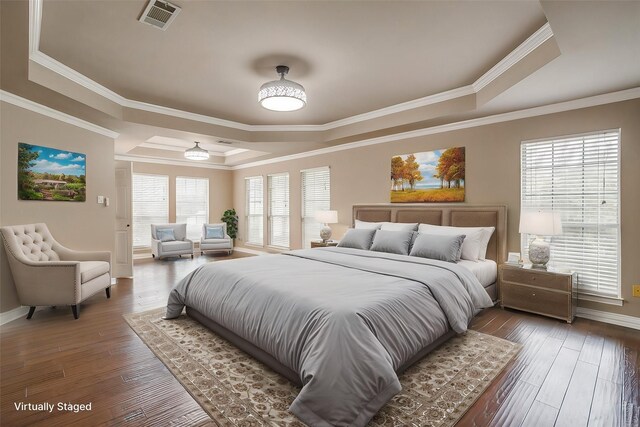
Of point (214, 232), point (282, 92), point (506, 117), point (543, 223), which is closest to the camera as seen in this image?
point (282, 92)

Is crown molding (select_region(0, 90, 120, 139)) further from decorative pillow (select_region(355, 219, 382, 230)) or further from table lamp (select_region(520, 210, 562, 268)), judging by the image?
table lamp (select_region(520, 210, 562, 268))

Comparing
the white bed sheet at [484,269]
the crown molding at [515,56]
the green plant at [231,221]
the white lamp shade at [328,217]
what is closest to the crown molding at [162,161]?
the green plant at [231,221]

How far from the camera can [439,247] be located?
11.8 ft

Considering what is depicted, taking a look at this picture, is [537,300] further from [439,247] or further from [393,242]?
[393,242]

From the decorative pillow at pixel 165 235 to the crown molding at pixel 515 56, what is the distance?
268 inches

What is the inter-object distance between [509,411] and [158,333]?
2.89 metres

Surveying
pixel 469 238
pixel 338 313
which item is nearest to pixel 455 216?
pixel 469 238

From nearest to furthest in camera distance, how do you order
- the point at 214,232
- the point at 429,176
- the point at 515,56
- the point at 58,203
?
the point at 515,56
the point at 58,203
the point at 429,176
the point at 214,232

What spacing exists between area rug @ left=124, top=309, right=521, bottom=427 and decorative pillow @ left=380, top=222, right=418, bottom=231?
170 centimetres

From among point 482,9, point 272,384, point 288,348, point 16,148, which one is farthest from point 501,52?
point 16,148

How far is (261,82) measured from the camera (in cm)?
373

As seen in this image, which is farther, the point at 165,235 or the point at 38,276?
the point at 165,235

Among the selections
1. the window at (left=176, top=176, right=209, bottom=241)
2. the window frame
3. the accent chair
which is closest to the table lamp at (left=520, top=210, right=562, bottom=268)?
the window frame

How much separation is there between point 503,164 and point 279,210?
493cm
